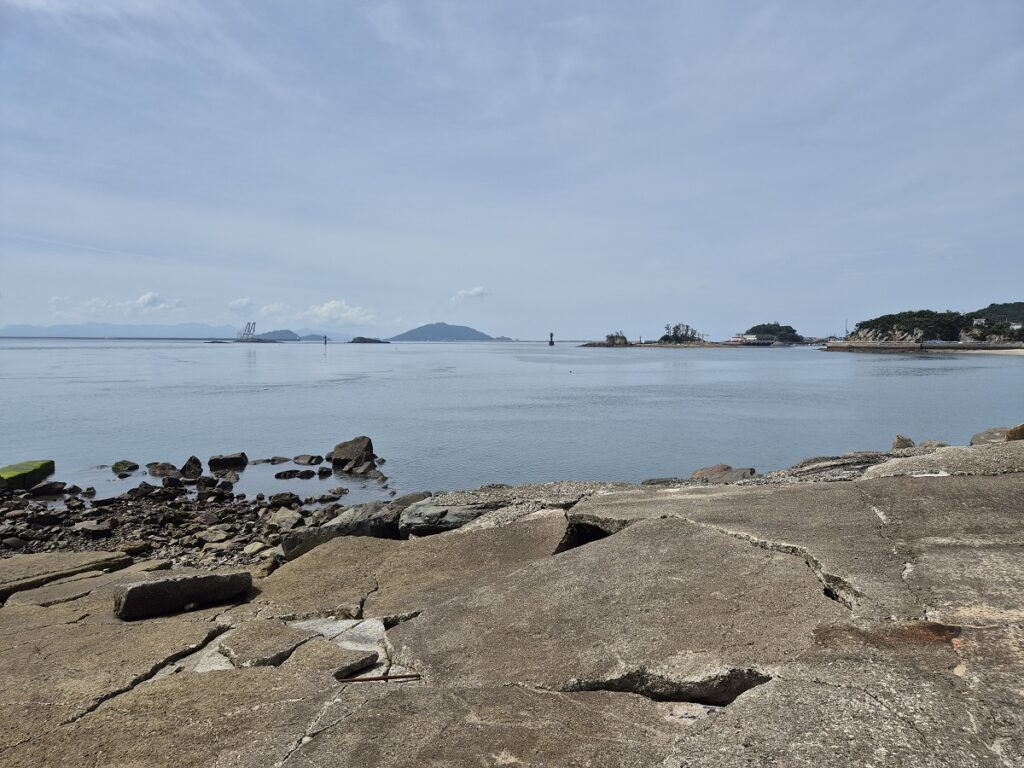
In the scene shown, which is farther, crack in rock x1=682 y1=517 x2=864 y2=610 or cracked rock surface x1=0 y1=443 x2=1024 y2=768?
crack in rock x1=682 y1=517 x2=864 y2=610

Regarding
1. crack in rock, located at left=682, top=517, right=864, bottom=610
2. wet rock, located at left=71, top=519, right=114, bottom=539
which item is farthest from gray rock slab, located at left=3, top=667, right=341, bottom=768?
wet rock, located at left=71, top=519, right=114, bottom=539

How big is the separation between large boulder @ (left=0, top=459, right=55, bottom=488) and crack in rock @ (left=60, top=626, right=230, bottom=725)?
1991 cm

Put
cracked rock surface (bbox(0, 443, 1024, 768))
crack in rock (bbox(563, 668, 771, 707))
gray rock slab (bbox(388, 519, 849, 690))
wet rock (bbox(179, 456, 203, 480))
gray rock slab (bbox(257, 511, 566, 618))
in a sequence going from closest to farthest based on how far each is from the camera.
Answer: cracked rock surface (bbox(0, 443, 1024, 768)) < crack in rock (bbox(563, 668, 771, 707)) < gray rock slab (bbox(388, 519, 849, 690)) < gray rock slab (bbox(257, 511, 566, 618)) < wet rock (bbox(179, 456, 203, 480))

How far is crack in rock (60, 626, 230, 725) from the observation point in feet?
13.1

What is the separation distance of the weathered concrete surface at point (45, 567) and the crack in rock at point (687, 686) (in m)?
7.62

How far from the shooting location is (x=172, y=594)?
6.19m

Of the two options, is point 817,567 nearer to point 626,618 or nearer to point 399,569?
point 626,618

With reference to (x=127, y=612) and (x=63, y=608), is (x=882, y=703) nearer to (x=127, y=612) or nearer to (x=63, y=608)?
(x=127, y=612)

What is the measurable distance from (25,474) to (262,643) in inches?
828

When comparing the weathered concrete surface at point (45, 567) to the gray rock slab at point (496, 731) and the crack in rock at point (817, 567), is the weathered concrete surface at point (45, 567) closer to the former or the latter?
the gray rock slab at point (496, 731)

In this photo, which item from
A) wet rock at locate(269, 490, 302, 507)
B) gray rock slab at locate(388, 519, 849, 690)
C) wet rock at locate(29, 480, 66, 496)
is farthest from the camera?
wet rock at locate(29, 480, 66, 496)

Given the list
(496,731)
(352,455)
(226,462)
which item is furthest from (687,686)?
(226,462)

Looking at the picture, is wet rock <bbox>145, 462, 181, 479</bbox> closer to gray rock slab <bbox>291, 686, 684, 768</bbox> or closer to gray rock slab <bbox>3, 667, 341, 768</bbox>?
gray rock slab <bbox>3, 667, 341, 768</bbox>

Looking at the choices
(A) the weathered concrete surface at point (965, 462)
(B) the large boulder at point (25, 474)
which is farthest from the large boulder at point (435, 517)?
(B) the large boulder at point (25, 474)
